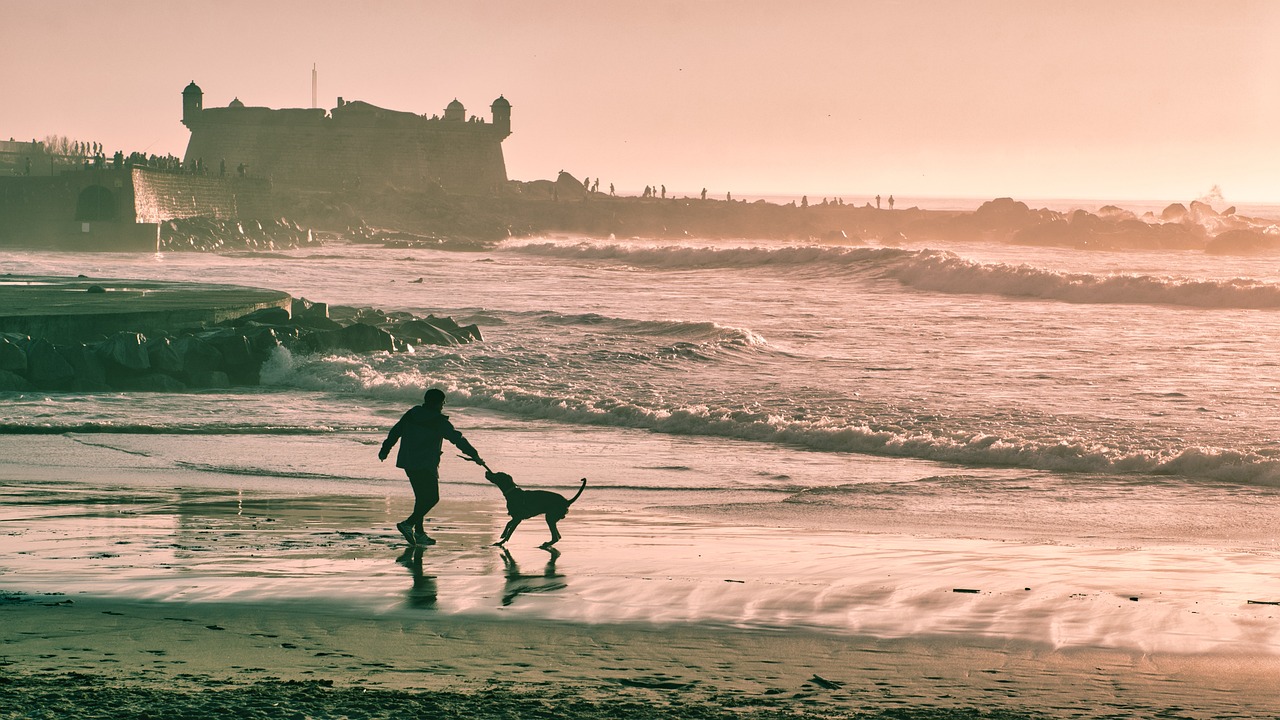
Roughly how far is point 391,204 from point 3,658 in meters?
80.1

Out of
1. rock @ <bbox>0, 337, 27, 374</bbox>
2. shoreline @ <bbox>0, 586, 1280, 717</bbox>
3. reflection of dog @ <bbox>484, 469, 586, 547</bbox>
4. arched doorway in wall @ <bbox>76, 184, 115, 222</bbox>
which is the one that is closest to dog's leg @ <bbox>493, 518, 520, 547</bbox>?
reflection of dog @ <bbox>484, 469, 586, 547</bbox>

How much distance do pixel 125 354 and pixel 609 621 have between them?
12.3 meters

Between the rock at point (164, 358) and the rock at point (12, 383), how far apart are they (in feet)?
4.74

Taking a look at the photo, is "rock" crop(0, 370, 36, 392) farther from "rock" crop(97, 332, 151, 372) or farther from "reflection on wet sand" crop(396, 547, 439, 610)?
"reflection on wet sand" crop(396, 547, 439, 610)

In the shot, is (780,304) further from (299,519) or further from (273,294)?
(299,519)

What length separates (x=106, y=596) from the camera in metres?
5.82

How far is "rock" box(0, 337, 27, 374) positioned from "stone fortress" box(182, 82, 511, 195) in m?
72.8

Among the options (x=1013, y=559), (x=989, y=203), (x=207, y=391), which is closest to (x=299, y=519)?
(x=1013, y=559)

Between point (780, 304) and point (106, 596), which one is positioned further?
point (780, 304)

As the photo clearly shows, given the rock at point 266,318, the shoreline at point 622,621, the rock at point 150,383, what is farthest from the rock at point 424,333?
the shoreline at point 622,621

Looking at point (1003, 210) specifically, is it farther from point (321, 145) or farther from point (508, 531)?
point (508, 531)

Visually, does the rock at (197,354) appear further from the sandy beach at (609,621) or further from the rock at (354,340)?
the sandy beach at (609,621)

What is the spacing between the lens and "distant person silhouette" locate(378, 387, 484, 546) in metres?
7.61

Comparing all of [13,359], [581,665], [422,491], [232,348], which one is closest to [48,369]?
[13,359]
